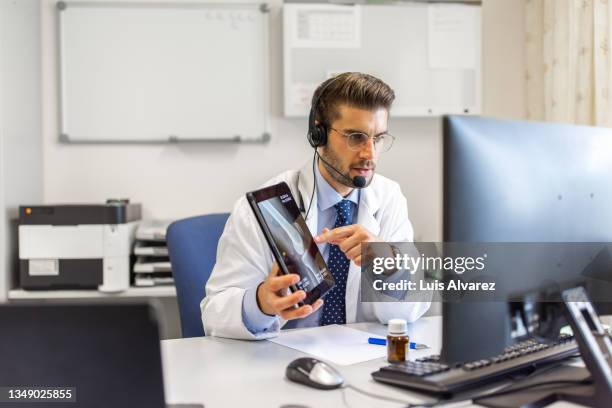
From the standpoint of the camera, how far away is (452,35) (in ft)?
8.69

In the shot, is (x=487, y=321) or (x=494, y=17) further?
(x=494, y=17)

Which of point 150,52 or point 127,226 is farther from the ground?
point 150,52

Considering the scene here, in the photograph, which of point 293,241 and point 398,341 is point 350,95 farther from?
point 398,341

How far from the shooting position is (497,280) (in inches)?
31.2

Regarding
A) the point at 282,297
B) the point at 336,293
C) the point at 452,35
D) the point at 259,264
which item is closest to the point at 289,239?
the point at 282,297

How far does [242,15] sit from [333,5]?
0.41 m

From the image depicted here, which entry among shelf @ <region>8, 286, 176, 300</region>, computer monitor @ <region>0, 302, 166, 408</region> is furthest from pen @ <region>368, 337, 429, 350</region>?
shelf @ <region>8, 286, 176, 300</region>

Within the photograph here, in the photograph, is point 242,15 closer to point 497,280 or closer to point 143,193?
point 143,193

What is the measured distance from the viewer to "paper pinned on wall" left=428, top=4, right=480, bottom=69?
264 cm

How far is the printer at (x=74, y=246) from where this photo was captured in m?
2.23

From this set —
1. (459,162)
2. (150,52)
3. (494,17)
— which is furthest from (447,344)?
(494,17)

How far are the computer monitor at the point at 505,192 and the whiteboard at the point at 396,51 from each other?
1.82 meters

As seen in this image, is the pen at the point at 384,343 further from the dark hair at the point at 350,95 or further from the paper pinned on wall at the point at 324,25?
the paper pinned on wall at the point at 324,25

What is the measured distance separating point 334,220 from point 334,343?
1.32ft
